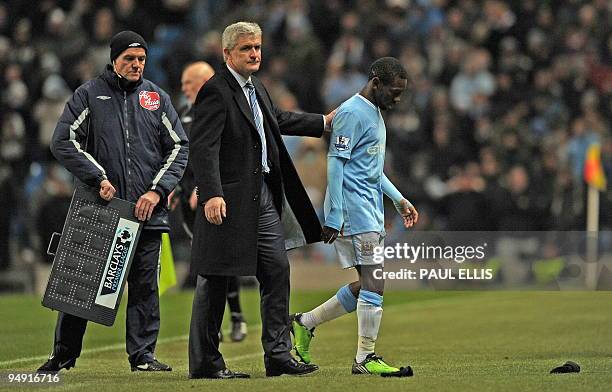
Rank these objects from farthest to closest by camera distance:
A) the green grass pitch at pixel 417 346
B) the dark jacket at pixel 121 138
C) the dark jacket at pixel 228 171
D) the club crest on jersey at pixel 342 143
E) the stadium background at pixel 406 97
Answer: the stadium background at pixel 406 97, the dark jacket at pixel 121 138, the club crest on jersey at pixel 342 143, the dark jacket at pixel 228 171, the green grass pitch at pixel 417 346

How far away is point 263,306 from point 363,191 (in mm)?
967

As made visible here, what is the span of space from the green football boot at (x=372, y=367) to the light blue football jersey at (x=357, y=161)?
2.68 feet

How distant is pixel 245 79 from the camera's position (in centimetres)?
910

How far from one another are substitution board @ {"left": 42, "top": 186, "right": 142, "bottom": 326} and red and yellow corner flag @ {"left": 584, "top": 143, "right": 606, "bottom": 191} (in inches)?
484

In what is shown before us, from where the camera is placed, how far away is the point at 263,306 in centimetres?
916

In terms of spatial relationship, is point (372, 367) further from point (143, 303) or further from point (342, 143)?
point (143, 303)

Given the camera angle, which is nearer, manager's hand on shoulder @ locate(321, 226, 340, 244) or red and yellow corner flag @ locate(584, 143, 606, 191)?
manager's hand on shoulder @ locate(321, 226, 340, 244)

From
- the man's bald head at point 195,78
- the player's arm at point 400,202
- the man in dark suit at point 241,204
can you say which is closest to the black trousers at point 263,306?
the man in dark suit at point 241,204

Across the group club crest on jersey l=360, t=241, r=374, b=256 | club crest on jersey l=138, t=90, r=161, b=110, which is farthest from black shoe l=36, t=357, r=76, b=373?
club crest on jersey l=360, t=241, r=374, b=256

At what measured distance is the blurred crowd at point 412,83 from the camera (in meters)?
20.5

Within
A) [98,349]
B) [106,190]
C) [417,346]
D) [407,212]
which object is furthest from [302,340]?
[98,349]

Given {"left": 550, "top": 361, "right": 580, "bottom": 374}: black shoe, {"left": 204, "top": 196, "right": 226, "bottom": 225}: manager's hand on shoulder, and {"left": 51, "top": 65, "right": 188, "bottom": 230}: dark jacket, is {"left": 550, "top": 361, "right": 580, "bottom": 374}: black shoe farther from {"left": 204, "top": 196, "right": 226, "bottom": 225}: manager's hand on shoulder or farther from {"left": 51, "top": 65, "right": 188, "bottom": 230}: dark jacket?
{"left": 51, "top": 65, "right": 188, "bottom": 230}: dark jacket

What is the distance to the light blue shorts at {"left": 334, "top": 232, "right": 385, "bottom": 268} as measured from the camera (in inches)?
357

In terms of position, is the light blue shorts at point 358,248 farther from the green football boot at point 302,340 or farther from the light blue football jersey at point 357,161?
the green football boot at point 302,340
